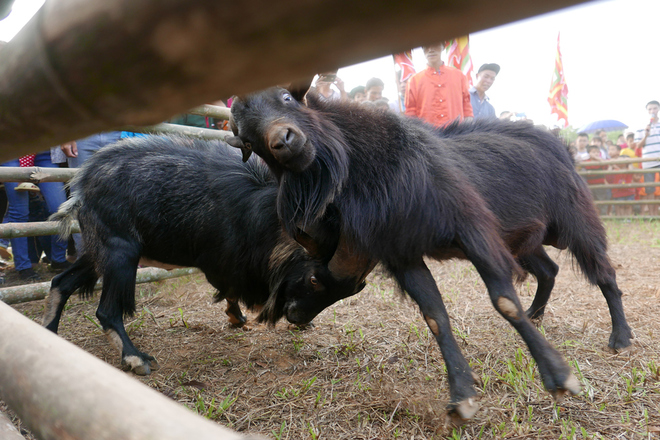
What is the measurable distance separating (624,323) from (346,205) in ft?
6.89

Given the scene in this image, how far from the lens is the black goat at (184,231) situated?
3086 mm

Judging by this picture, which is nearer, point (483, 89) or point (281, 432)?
point (281, 432)

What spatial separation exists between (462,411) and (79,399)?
1715 millimetres

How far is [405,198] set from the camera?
91.1 inches

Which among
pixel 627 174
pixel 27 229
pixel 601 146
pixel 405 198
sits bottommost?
pixel 627 174

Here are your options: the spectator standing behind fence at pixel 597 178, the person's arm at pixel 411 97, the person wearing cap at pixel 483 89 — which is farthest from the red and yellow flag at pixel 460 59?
the spectator standing behind fence at pixel 597 178

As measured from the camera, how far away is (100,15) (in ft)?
1.34

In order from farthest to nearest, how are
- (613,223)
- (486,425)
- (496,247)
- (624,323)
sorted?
1. (613,223)
2. (624,323)
3. (496,247)
4. (486,425)


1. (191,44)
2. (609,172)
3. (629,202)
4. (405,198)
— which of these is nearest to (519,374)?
(405,198)

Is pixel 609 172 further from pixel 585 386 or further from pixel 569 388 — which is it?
pixel 569 388

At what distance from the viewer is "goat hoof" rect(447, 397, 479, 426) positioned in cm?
199

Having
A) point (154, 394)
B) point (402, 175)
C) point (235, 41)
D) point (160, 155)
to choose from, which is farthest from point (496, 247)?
point (160, 155)

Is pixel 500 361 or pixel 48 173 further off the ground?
pixel 48 173

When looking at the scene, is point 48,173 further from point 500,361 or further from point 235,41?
point 235,41
